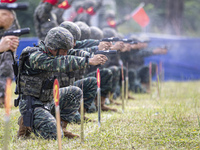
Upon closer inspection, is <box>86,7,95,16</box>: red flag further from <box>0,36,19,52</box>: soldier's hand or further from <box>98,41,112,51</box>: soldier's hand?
<box>0,36,19,52</box>: soldier's hand

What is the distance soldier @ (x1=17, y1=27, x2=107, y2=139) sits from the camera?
427cm

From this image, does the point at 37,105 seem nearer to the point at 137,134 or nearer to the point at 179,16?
the point at 137,134

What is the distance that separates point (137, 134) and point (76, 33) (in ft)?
6.31

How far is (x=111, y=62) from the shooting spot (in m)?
8.39

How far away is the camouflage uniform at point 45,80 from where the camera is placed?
4254mm

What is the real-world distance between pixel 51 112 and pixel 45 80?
550 mm

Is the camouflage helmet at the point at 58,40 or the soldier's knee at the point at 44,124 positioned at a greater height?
the camouflage helmet at the point at 58,40

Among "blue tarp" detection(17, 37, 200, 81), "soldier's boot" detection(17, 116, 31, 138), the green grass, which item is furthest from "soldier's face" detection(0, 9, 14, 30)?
"blue tarp" detection(17, 37, 200, 81)

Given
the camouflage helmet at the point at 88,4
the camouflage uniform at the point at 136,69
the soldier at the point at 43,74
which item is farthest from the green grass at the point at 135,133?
the camouflage helmet at the point at 88,4

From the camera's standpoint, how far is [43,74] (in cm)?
458

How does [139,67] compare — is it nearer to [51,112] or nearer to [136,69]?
[136,69]

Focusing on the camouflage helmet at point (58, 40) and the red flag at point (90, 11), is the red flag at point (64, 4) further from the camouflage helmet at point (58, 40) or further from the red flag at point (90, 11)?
the camouflage helmet at point (58, 40)

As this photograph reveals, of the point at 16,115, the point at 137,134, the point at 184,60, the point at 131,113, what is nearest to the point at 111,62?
the point at 131,113

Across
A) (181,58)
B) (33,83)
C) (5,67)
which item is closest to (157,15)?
(181,58)
